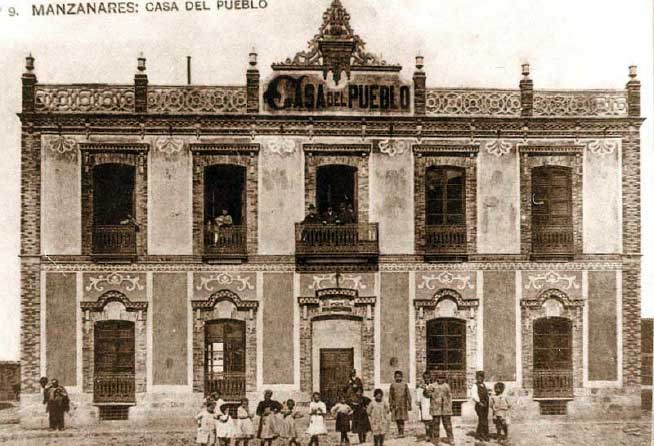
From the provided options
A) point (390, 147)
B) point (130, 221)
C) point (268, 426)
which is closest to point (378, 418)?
point (268, 426)

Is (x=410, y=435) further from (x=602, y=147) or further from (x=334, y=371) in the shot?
(x=602, y=147)

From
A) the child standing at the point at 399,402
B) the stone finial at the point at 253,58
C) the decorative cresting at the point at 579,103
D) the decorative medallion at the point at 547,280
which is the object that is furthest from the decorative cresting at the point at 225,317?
the decorative cresting at the point at 579,103

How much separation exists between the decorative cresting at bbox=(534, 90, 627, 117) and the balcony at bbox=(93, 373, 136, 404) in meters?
12.2

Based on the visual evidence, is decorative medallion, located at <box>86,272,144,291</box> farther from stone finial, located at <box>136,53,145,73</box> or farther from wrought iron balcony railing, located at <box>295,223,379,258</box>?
stone finial, located at <box>136,53,145,73</box>

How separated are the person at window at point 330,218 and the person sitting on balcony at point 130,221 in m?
4.63

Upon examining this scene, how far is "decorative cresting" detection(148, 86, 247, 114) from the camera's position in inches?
920

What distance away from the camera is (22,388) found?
901 inches

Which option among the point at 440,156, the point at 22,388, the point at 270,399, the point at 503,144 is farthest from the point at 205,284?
the point at 503,144

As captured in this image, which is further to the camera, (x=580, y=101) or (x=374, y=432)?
(x=580, y=101)

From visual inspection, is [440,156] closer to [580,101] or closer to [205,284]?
[580,101]

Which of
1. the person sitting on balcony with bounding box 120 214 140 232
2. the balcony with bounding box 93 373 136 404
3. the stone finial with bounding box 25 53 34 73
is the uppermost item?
the stone finial with bounding box 25 53 34 73

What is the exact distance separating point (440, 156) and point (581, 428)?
749 cm

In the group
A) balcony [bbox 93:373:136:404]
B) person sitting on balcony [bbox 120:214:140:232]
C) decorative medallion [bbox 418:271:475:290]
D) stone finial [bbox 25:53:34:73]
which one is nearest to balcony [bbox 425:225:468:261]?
decorative medallion [bbox 418:271:475:290]

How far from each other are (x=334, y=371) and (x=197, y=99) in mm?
7635
